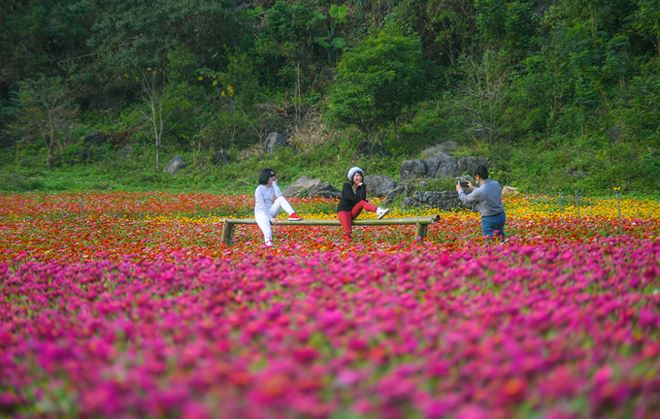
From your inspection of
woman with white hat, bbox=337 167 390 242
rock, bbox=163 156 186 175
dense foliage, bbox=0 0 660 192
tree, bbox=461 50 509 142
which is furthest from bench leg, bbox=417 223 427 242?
rock, bbox=163 156 186 175

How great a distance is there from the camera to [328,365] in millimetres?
2139

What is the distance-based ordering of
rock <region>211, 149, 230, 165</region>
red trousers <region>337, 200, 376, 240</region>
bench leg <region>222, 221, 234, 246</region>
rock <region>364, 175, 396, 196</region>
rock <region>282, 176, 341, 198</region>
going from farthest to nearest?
rock <region>211, 149, 230, 165</region>
rock <region>364, 175, 396, 196</region>
rock <region>282, 176, 341, 198</region>
bench leg <region>222, 221, 234, 246</region>
red trousers <region>337, 200, 376, 240</region>

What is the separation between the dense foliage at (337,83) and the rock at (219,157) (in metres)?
0.57

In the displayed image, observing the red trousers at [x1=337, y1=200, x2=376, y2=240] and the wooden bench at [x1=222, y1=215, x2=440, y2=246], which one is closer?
the wooden bench at [x1=222, y1=215, x2=440, y2=246]

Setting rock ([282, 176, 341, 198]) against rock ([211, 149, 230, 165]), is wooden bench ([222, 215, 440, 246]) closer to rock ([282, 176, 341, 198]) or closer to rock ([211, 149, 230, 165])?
rock ([282, 176, 341, 198])

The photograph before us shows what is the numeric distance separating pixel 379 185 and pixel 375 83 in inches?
353

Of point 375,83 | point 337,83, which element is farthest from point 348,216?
point 337,83

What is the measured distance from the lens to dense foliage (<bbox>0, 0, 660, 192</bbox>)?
24875 mm

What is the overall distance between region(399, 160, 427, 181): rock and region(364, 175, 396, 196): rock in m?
1.98

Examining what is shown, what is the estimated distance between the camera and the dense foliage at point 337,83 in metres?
24.9

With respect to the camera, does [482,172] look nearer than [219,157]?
Yes

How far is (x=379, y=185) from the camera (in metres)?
20.2

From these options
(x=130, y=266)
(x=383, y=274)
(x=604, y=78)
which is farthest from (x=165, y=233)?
(x=604, y=78)

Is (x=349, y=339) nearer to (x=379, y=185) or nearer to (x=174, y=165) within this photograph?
(x=379, y=185)
